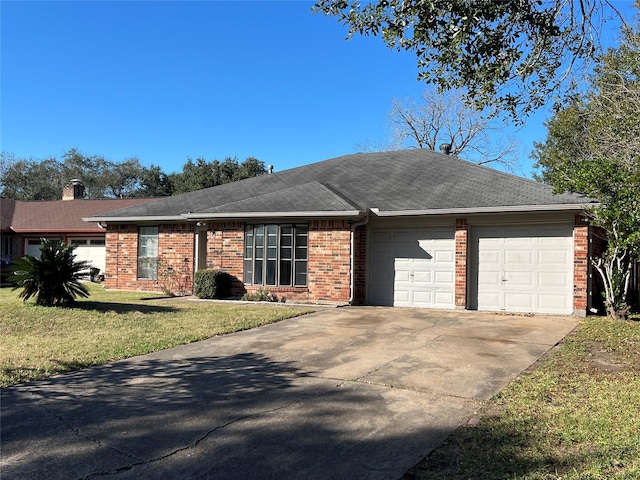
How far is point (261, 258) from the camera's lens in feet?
47.2

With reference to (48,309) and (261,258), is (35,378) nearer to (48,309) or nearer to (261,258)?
(48,309)

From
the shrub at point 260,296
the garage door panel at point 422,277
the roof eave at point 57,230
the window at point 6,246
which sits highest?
the roof eave at point 57,230

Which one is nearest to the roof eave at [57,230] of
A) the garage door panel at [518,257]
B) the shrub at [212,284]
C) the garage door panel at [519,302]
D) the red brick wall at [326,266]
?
the shrub at [212,284]

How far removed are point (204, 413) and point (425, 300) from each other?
931cm

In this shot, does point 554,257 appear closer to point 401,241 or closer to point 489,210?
point 489,210

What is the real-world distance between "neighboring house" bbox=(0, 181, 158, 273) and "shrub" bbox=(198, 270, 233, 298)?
11.5 m

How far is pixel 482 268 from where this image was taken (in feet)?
41.5

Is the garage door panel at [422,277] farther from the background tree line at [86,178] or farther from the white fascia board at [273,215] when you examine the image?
the background tree line at [86,178]

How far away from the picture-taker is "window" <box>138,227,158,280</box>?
16984mm

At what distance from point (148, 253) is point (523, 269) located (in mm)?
12348

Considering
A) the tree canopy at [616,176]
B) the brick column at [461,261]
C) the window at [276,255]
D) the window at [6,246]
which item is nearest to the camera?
the tree canopy at [616,176]

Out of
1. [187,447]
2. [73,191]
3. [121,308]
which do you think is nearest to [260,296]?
[121,308]

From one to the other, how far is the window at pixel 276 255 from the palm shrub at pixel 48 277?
4.83m

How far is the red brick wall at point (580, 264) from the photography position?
11250mm
